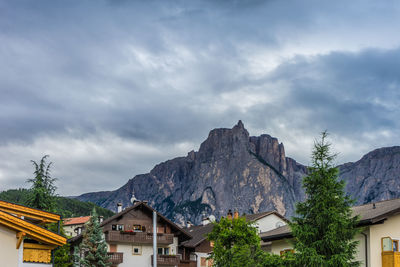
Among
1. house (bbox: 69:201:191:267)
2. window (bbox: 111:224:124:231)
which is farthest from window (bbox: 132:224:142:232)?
window (bbox: 111:224:124:231)

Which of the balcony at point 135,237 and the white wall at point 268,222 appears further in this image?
the white wall at point 268,222

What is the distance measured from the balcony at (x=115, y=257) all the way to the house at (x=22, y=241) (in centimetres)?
3032

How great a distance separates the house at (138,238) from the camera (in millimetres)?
56094

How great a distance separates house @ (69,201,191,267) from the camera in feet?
184

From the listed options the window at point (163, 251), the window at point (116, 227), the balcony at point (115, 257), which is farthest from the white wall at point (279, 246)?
the window at point (116, 227)

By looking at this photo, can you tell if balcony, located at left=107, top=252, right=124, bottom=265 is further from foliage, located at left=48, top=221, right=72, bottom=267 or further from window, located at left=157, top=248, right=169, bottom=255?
window, located at left=157, top=248, right=169, bottom=255

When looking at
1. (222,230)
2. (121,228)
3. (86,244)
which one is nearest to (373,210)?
(222,230)

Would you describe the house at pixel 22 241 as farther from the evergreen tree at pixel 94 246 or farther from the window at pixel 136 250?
the window at pixel 136 250

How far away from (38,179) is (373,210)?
149 feet

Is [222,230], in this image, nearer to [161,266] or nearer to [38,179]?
[161,266]

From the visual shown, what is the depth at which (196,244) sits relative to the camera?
62.9 meters

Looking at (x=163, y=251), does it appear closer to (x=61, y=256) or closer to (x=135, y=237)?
(x=135, y=237)

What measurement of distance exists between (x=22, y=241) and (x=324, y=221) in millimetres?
14539

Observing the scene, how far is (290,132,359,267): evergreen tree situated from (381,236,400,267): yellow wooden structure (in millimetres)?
3748
